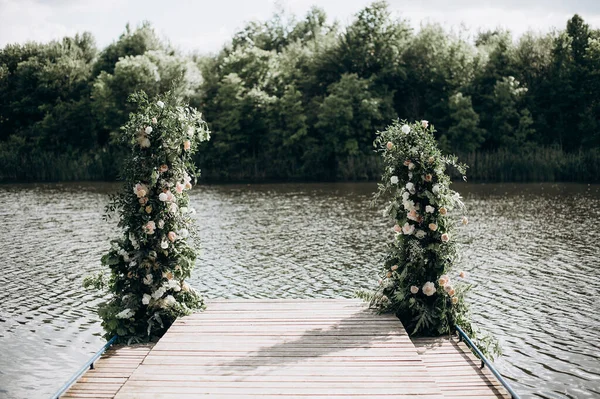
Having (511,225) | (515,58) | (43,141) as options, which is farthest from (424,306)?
(43,141)

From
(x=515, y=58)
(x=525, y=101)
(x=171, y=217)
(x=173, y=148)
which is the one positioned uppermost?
(x=515, y=58)

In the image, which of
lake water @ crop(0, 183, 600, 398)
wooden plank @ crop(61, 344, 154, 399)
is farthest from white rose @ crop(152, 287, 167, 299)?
lake water @ crop(0, 183, 600, 398)

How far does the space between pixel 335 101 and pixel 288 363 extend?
139ft

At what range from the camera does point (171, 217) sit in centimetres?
877

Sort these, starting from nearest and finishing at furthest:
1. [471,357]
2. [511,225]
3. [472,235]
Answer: [471,357], [472,235], [511,225]

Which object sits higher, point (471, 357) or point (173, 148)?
Result: point (173, 148)

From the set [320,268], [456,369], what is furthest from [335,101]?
[456,369]

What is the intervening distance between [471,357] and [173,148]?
496cm

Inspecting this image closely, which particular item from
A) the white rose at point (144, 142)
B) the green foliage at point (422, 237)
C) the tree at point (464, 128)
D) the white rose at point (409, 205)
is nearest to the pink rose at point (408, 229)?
the green foliage at point (422, 237)

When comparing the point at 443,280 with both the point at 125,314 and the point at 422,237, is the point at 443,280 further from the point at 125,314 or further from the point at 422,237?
the point at 125,314

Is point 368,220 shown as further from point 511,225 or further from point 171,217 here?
point 171,217

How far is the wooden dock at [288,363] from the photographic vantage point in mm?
6273

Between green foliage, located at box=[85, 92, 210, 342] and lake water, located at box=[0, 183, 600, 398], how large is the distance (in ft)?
6.62

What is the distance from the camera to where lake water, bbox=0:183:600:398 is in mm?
10133
